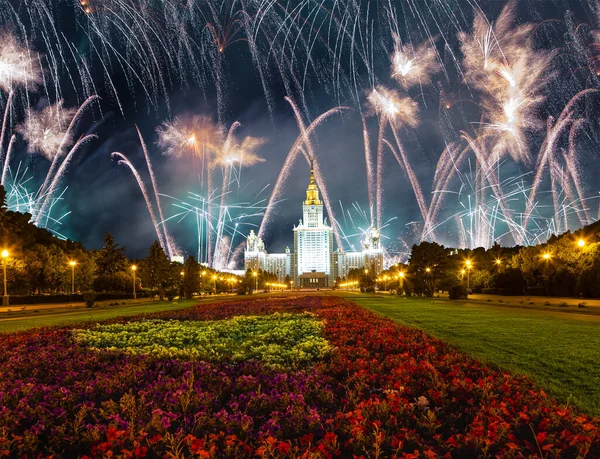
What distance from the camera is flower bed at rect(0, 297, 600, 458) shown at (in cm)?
495

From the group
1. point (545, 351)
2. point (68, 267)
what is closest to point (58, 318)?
point (545, 351)

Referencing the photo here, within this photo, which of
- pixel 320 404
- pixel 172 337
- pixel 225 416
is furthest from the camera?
pixel 172 337

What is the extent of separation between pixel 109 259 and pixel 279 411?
77612mm

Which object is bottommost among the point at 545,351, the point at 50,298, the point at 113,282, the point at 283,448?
the point at 50,298

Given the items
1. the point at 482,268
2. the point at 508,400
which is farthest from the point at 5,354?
the point at 482,268

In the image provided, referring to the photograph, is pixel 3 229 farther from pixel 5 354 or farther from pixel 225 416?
pixel 225 416

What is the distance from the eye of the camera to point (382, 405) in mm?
5988

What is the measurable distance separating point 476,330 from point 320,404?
40.1 ft

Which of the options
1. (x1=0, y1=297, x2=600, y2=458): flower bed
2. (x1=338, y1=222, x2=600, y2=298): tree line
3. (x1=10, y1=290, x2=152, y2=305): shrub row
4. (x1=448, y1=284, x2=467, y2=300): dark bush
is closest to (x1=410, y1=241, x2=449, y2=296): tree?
(x1=338, y1=222, x2=600, y2=298): tree line

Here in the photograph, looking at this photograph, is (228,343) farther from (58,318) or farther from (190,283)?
(190,283)

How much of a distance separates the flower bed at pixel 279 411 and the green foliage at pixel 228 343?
0.62 meters

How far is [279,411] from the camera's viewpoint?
245 inches

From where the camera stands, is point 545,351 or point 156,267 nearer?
point 545,351

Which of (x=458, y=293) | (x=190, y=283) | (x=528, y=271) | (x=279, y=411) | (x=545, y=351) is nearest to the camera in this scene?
(x=279, y=411)
